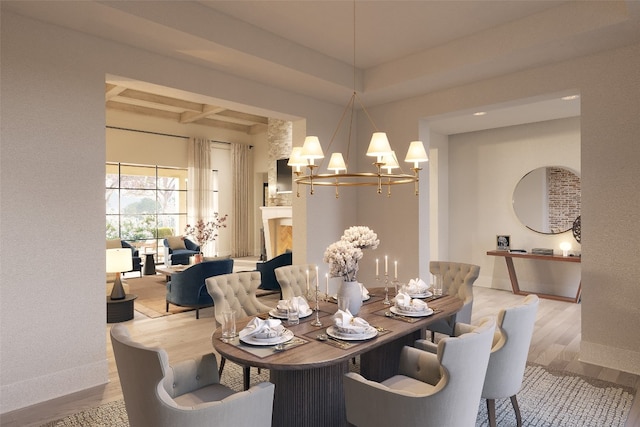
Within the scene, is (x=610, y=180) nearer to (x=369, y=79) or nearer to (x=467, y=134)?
(x=369, y=79)

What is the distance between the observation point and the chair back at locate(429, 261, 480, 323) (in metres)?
3.62

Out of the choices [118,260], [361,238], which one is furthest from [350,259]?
[118,260]

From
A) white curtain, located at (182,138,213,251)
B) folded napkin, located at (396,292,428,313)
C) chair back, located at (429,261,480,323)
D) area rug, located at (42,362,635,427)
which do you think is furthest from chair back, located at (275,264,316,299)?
white curtain, located at (182,138,213,251)

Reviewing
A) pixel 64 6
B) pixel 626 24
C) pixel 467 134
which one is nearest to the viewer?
pixel 64 6

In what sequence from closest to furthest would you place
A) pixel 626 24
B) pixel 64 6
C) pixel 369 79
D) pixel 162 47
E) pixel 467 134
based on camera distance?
pixel 64 6
pixel 626 24
pixel 162 47
pixel 369 79
pixel 467 134

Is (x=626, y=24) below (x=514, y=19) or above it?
below

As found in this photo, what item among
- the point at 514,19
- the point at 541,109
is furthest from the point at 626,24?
the point at 541,109

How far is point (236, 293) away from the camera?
A: 333 cm

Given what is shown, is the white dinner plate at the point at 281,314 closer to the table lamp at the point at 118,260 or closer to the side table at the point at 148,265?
the table lamp at the point at 118,260

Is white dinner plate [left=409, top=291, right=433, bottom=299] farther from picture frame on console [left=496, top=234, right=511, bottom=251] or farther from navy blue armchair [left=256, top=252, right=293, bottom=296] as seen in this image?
picture frame on console [left=496, top=234, right=511, bottom=251]

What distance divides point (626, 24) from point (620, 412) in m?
2.84

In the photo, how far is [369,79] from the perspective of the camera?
475 centimetres

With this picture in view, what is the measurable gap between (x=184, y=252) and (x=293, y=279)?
6074 mm

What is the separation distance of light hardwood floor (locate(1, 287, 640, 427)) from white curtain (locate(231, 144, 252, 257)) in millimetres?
4685
